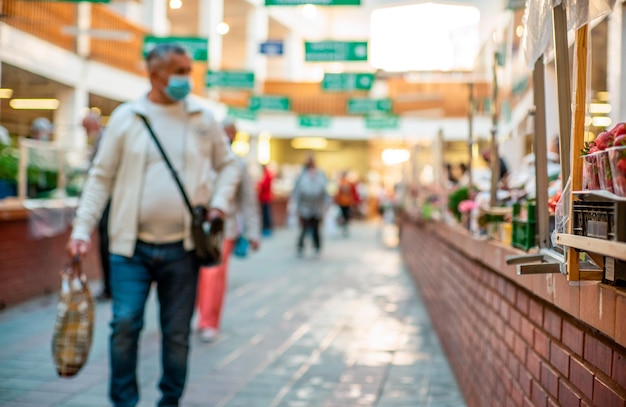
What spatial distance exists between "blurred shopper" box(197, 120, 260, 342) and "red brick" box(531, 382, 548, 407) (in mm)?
3459

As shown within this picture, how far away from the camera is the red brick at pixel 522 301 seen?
9.15ft

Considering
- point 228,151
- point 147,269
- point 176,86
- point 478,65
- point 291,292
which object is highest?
point 478,65

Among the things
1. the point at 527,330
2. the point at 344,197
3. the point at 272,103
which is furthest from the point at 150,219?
the point at 272,103

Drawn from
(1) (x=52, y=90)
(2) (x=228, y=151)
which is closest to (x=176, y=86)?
(2) (x=228, y=151)

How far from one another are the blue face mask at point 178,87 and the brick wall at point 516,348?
1661 mm

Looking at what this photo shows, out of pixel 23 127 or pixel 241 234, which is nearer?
pixel 241 234

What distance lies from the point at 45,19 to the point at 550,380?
12607mm

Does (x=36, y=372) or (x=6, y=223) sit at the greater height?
(x=6, y=223)

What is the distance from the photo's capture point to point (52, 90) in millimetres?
14891

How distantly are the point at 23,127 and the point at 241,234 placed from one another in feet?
33.6

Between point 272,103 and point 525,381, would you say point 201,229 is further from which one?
point 272,103

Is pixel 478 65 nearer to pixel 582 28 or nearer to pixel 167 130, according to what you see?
pixel 167 130

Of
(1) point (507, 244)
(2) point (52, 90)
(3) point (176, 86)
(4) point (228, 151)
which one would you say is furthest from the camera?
(2) point (52, 90)

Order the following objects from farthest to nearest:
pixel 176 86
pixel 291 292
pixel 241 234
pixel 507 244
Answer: pixel 291 292 → pixel 241 234 → pixel 176 86 → pixel 507 244
